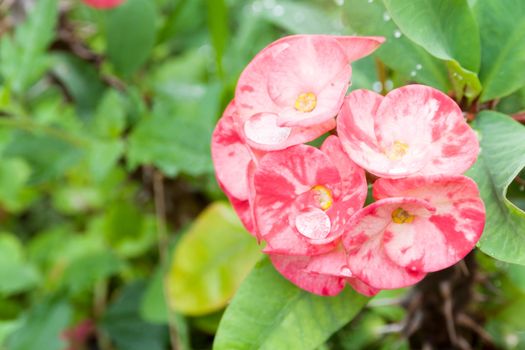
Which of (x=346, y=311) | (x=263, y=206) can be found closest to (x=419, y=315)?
(x=346, y=311)

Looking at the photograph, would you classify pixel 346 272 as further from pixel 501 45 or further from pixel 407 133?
pixel 501 45

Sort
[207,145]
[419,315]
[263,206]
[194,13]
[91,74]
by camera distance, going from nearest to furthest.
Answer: [263,206] → [419,315] → [207,145] → [91,74] → [194,13]

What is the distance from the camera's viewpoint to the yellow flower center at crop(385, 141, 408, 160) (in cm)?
56

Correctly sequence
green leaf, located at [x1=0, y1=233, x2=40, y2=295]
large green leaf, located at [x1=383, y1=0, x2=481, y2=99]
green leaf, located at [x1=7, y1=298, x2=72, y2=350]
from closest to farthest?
large green leaf, located at [x1=383, y1=0, x2=481, y2=99] → green leaf, located at [x1=7, y1=298, x2=72, y2=350] → green leaf, located at [x1=0, y1=233, x2=40, y2=295]

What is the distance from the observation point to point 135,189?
1.50 metres

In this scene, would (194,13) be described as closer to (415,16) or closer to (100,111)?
(100,111)

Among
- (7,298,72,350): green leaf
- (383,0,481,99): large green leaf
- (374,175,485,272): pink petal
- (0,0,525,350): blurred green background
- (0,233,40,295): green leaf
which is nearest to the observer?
(374,175,485,272): pink petal

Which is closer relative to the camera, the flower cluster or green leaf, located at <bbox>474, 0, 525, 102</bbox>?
the flower cluster

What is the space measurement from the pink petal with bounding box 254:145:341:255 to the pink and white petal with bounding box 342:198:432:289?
1.1 inches

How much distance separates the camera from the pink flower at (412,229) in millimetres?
525

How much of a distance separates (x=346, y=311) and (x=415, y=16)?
1.00 feet

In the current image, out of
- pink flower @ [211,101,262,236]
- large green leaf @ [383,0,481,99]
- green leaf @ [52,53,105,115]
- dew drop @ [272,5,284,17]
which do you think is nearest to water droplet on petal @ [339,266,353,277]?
pink flower @ [211,101,262,236]

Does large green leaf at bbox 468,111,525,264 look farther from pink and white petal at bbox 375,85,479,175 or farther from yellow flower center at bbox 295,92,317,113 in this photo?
yellow flower center at bbox 295,92,317,113

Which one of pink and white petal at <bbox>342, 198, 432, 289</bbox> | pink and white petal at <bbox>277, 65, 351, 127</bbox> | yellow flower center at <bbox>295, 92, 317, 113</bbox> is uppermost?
pink and white petal at <bbox>277, 65, 351, 127</bbox>
